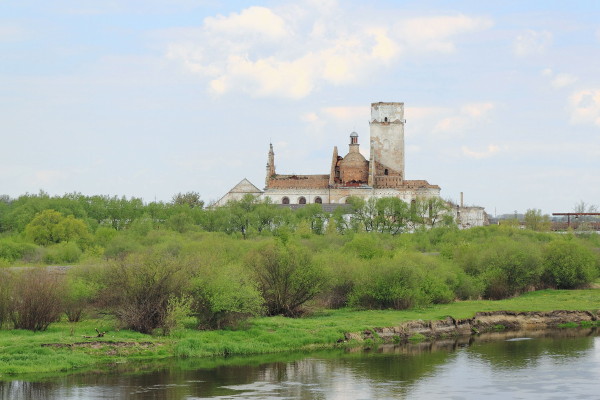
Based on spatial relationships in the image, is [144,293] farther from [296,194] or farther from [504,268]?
[296,194]

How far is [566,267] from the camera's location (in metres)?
55.7

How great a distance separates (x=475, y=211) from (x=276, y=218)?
3757cm

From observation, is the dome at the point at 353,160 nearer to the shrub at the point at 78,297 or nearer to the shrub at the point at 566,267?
the shrub at the point at 566,267

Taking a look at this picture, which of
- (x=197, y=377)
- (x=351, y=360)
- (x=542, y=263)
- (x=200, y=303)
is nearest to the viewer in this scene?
(x=197, y=377)

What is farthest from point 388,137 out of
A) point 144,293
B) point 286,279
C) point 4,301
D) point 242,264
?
point 4,301

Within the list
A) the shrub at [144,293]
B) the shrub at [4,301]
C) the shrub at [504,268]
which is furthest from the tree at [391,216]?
the shrub at [4,301]

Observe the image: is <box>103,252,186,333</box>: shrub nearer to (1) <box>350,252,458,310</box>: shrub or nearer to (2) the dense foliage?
(2) the dense foliage

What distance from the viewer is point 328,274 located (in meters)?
42.7

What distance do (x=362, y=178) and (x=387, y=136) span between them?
23.2ft

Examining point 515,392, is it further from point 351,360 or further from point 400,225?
point 400,225

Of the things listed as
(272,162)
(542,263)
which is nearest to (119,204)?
(272,162)

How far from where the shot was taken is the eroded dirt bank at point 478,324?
38.6m

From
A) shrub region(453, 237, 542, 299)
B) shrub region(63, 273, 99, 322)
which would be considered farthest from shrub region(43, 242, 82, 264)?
shrub region(453, 237, 542, 299)

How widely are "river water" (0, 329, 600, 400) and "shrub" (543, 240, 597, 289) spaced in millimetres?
19132
